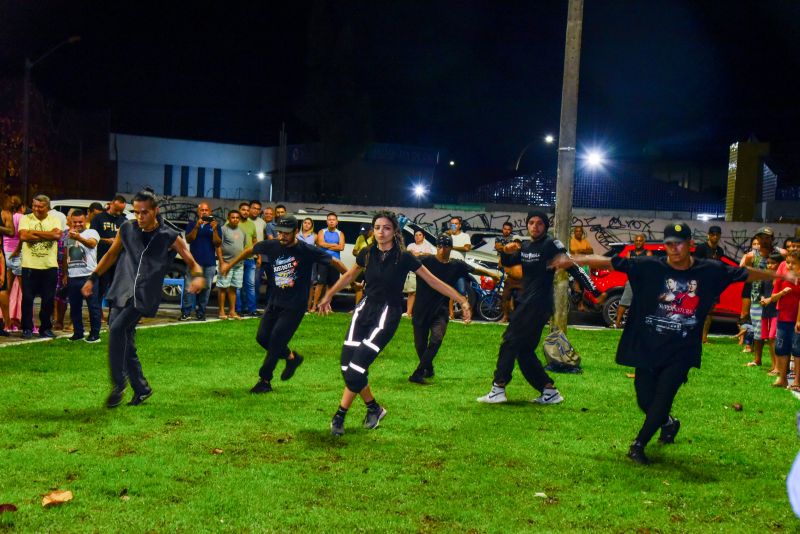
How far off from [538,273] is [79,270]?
6.89 m

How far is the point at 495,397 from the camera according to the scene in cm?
924

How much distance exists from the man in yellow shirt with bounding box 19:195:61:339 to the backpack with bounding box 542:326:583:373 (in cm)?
656

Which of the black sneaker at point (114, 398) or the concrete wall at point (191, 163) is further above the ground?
the concrete wall at point (191, 163)

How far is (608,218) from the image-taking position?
27.2 m

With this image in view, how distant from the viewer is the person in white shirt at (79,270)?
41.5 ft

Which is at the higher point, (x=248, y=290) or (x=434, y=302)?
(x=434, y=302)

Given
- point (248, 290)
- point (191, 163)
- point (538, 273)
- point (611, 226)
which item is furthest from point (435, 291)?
point (191, 163)

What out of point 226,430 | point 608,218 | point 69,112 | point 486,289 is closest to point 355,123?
point 69,112

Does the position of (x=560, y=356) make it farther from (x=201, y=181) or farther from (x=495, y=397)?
(x=201, y=181)

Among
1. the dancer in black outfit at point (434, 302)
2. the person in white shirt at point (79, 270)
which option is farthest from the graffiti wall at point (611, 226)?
the dancer in black outfit at point (434, 302)

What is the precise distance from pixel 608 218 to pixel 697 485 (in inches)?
839

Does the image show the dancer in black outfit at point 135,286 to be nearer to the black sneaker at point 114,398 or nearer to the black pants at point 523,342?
the black sneaker at point 114,398

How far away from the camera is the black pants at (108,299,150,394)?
8.38m

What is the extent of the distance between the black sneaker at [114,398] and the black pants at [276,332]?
151 cm
